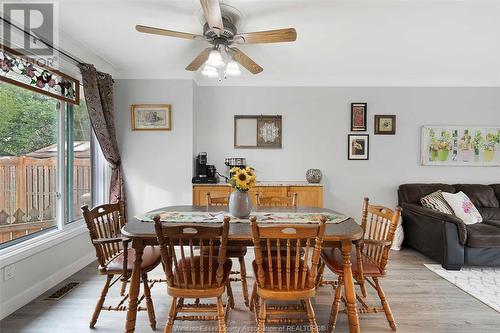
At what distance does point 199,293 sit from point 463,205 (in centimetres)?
359

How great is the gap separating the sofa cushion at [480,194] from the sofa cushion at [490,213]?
84 millimetres

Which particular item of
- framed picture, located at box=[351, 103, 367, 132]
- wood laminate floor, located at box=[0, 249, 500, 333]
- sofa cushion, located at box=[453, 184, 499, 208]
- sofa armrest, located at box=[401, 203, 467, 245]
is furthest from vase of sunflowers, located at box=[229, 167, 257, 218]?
sofa cushion, located at box=[453, 184, 499, 208]

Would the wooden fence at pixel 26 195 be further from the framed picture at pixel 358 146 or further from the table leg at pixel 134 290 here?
the framed picture at pixel 358 146

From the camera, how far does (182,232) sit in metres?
1.53

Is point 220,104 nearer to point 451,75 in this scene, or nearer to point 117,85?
point 117,85

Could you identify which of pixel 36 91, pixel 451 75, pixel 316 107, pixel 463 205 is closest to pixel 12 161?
pixel 36 91

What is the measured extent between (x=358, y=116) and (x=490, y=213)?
2.18m

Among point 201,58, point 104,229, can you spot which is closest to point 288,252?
point 104,229

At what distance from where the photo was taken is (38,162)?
102 inches

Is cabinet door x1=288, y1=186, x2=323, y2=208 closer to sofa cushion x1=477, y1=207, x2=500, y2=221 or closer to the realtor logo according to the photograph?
sofa cushion x1=477, y1=207, x2=500, y2=221

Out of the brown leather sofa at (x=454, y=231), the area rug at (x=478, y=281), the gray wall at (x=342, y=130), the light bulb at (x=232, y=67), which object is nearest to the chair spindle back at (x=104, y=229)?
the light bulb at (x=232, y=67)

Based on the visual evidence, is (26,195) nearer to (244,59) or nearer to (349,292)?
(244,59)

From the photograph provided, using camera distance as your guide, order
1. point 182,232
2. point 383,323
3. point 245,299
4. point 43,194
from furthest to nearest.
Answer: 1. point 43,194
2. point 245,299
3. point 383,323
4. point 182,232

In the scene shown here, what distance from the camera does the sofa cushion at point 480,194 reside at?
3.71 meters
